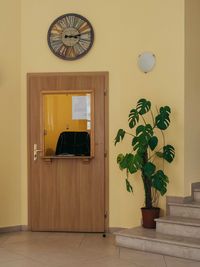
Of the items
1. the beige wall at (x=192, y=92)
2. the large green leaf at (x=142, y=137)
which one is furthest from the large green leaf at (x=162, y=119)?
the beige wall at (x=192, y=92)

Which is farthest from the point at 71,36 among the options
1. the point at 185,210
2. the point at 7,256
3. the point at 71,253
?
the point at 7,256

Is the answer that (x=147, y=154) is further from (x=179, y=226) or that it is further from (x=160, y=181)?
(x=179, y=226)

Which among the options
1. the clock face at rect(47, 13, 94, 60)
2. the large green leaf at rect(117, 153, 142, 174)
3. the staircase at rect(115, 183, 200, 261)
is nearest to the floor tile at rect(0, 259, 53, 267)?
the staircase at rect(115, 183, 200, 261)

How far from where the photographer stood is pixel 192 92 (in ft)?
17.8

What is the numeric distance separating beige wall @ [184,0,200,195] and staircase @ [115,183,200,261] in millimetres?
299

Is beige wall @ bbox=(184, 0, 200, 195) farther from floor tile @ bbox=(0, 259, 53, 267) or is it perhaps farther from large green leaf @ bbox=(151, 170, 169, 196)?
floor tile @ bbox=(0, 259, 53, 267)

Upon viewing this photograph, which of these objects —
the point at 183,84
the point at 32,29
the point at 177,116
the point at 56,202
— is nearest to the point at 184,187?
the point at 177,116

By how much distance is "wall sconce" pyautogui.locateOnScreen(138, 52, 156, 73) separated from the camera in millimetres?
5438

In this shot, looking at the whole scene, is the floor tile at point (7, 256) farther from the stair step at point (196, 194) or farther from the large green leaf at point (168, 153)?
the stair step at point (196, 194)

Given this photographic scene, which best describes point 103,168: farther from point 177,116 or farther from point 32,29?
point 32,29

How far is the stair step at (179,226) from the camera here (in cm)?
470

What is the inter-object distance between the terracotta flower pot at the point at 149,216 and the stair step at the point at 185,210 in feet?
0.58

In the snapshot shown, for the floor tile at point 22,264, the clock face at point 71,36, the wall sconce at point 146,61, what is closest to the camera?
the floor tile at point 22,264

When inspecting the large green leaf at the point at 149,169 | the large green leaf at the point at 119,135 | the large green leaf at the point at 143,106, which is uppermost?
the large green leaf at the point at 143,106
